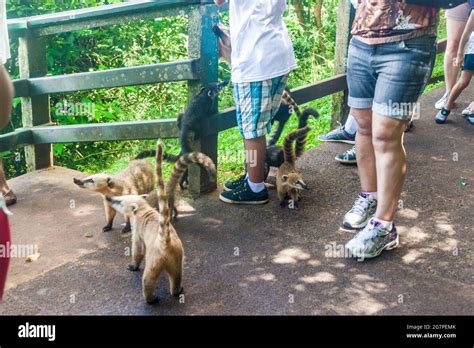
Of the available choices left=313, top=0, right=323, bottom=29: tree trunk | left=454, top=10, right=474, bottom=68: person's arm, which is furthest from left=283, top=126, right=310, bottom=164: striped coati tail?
left=313, top=0, right=323, bottom=29: tree trunk

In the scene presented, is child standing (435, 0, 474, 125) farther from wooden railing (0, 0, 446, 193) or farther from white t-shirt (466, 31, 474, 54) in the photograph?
wooden railing (0, 0, 446, 193)

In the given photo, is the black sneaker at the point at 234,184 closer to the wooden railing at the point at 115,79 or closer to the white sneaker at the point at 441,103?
the wooden railing at the point at 115,79

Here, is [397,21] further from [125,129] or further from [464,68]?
[464,68]

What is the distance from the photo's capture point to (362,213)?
12.4 feet

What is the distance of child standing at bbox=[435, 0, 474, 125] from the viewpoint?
19.2 feet

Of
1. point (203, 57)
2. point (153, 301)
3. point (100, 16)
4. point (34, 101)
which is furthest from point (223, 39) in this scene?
point (153, 301)

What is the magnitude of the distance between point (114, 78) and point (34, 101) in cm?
129

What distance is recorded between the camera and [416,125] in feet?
19.9

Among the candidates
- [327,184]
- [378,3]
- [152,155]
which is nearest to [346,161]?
[327,184]

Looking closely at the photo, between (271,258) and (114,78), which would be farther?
(114,78)

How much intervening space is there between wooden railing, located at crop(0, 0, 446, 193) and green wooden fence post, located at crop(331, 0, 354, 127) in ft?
0.18

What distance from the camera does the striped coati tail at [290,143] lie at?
455 centimetres

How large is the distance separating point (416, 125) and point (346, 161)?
1487 millimetres

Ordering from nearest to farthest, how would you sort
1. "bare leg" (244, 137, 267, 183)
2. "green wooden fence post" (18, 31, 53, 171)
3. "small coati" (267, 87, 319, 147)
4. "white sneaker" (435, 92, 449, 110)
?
"bare leg" (244, 137, 267, 183) < "small coati" (267, 87, 319, 147) < "green wooden fence post" (18, 31, 53, 171) < "white sneaker" (435, 92, 449, 110)
